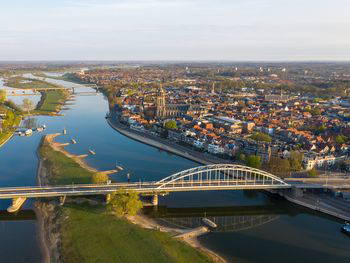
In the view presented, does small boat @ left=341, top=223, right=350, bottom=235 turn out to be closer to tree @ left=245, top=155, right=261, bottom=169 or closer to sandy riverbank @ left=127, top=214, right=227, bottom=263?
sandy riverbank @ left=127, top=214, right=227, bottom=263

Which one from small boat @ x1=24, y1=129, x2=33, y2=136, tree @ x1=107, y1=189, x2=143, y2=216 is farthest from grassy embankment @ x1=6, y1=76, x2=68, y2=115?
tree @ x1=107, y1=189, x2=143, y2=216

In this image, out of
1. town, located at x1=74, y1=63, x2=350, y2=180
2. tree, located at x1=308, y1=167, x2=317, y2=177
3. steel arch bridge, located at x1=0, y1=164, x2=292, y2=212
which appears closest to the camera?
steel arch bridge, located at x1=0, y1=164, x2=292, y2=212

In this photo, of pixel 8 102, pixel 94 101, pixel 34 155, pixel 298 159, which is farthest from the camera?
pixel 94 101

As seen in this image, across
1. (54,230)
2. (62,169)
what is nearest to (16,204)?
(54,230)

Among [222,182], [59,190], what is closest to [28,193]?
[59,190]

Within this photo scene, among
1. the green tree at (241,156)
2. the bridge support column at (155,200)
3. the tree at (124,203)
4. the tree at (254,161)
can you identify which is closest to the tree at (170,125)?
the green tree at (241,156)

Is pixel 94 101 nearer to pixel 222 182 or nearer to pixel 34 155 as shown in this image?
pixel 34 155
